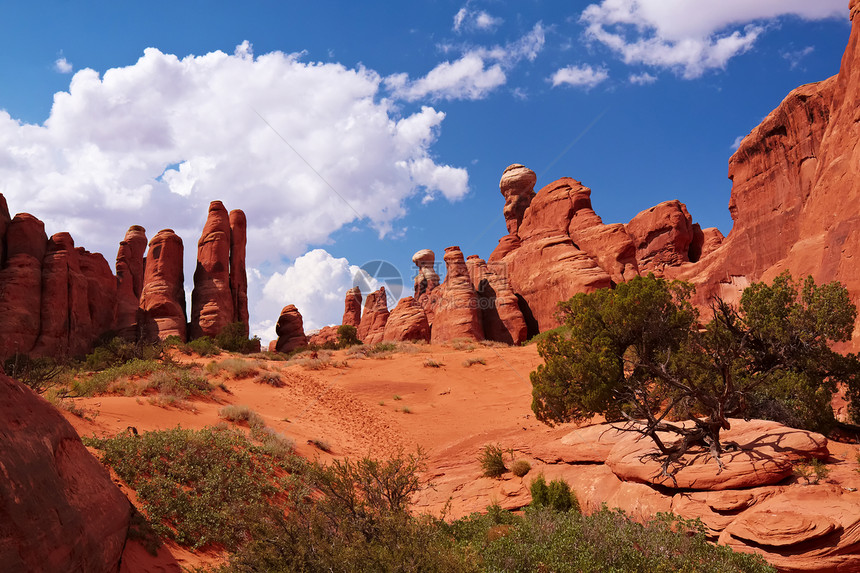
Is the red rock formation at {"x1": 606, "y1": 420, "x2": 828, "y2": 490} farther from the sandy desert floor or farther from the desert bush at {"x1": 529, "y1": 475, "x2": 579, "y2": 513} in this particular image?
the desert bush at {"x1": 529, "y1": 475, "x2": 579, "y2": 513}

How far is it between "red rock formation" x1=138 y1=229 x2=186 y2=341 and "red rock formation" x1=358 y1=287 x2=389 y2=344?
2014cm

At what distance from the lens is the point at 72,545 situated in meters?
4.93

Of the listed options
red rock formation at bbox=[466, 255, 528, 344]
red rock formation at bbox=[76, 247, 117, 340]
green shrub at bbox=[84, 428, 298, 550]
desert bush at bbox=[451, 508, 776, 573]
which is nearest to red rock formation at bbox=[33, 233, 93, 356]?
red rock formation at bbox=[76, 247, 117, 340]

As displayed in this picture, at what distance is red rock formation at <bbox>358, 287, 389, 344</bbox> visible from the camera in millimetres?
56753

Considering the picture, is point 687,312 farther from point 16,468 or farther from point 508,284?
point 508,284

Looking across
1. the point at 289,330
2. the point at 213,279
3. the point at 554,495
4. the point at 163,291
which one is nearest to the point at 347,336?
the point at 289,330

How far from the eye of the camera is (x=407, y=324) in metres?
45.1

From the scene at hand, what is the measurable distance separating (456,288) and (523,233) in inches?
445

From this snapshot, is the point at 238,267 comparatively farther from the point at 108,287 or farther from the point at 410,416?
the point at 410,416

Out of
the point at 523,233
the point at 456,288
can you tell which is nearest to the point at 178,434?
the point at 456,288

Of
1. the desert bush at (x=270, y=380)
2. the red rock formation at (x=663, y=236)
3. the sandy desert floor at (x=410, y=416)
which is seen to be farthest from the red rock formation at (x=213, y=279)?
the red rock formation at (x=663, y=236)

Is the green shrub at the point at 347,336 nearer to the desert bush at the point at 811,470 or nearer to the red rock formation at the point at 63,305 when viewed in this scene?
the red rock formation at the point at 63,305

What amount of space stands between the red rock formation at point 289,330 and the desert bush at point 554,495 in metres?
36.9

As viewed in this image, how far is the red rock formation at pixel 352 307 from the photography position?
7803 cm
